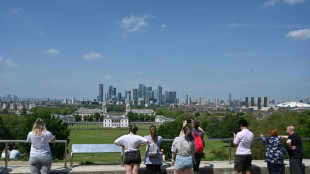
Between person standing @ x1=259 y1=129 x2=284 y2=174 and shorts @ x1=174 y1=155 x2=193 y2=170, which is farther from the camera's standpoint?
person standing @ x1=259 y1=129 x2=284 y2=174

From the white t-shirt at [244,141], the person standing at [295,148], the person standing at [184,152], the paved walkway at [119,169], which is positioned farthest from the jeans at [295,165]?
the person standing at [184,152]

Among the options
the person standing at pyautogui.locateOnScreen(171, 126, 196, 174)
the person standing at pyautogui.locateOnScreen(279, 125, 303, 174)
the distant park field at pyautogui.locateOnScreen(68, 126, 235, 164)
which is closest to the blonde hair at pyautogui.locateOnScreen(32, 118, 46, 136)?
the person standing at pyautogui.locateOnScreen(171, 126, 196, 174)

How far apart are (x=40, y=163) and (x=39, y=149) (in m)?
0.32

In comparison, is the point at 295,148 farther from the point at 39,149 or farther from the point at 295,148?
the point at 39,149

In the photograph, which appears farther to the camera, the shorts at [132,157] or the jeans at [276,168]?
the jeans at [276,168]

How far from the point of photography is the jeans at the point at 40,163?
18.8 ft

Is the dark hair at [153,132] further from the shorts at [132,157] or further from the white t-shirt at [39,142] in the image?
the white t-shirt at [39,142]

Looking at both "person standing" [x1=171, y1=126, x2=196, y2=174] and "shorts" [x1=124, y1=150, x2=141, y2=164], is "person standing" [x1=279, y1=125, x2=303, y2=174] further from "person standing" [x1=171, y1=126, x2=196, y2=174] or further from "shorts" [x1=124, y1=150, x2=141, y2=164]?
"shorts" [x1=124, y1=150, x2=141, y2=164]

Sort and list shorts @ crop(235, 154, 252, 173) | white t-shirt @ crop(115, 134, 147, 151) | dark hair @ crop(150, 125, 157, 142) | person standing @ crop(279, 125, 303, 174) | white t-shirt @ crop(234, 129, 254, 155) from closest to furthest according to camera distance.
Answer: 1. white t-shirt @ crop(115, 134, 147, 151)
2. dark hair @ crop(150, 125, 157, 142)
3. white t-shirt @ crop(234, 129, 254, 155)
4. shorts @ crop(235, 154, 252, 173)
5. person standing @ crop(279, 125, 303, 174)

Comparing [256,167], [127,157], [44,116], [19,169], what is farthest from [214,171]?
[44,116]

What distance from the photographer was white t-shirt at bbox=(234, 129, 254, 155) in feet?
21.4

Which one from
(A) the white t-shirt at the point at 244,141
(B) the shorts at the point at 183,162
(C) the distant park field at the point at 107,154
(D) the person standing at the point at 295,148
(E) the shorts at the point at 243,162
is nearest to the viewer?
(B) the shorts at the point at 183,162

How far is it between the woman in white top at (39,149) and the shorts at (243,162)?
14.3 ft

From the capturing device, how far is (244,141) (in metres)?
6.52
